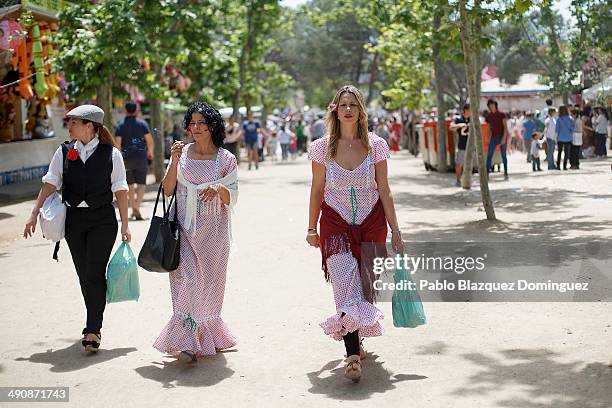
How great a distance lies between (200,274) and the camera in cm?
663

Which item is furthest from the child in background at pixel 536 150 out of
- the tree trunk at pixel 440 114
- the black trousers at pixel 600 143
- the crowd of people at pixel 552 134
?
the black trousers at pixel 600 143

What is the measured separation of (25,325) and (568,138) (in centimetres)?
1738

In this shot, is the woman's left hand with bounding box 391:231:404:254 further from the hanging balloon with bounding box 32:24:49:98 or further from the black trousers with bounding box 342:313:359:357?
the hanging balloon with bounding box 32:24:49:98

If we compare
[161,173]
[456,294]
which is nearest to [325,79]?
[161,173]

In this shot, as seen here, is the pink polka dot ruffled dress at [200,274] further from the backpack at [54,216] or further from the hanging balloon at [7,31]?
the hanging balloon at [7,31]

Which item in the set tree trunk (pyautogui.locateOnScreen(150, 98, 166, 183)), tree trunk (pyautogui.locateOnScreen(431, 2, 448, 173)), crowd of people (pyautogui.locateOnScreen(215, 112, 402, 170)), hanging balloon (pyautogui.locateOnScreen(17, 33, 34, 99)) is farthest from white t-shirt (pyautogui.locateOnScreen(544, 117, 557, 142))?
hanging balloon (pyautogui.locateOnScreen(17, 33, 34, 99))

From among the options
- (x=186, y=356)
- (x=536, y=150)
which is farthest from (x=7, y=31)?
(x=536, y=150)

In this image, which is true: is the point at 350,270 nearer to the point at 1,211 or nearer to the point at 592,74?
the point at 1,211

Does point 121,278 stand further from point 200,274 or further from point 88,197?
point 200,274

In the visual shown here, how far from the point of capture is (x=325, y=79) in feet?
221

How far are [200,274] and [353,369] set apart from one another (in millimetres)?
1315

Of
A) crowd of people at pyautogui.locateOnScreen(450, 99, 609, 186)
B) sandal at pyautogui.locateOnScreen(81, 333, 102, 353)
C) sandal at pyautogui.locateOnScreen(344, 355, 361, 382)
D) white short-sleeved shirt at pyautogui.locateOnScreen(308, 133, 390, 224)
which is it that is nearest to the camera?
sandal at pyautogui.locateOnScreen(344, 355, 361, 382)

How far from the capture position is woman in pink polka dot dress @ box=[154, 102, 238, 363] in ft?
21.6

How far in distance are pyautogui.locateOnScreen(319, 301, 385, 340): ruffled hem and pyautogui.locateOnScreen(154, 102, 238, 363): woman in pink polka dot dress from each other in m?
0.97
